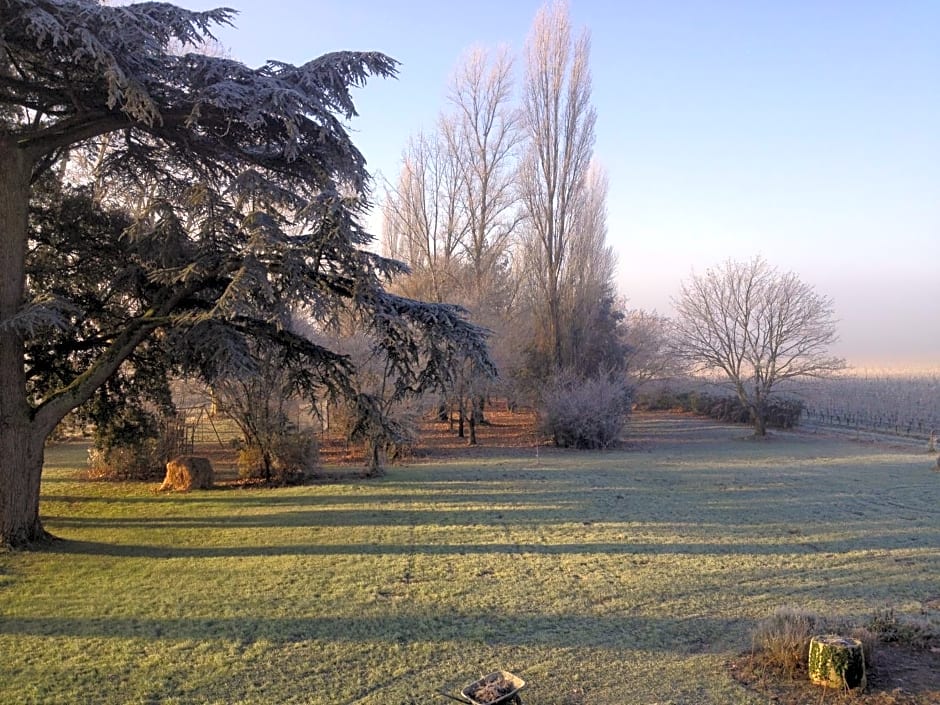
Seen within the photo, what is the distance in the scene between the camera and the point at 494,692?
3.79m

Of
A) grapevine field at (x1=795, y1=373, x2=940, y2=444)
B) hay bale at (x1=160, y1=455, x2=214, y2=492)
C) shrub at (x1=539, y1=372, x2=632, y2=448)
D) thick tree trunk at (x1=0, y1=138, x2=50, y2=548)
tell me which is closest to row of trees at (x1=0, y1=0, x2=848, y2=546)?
A: thick tree trunk at (x1=0, y1=138, x2=50, y2=548)

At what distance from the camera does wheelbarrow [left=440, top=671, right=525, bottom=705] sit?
3703 mm

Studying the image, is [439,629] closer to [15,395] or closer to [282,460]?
[15,395]

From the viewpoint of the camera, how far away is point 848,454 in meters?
21.7

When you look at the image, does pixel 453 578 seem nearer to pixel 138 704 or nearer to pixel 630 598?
pixel 630 598

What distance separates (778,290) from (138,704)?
29.3 meters

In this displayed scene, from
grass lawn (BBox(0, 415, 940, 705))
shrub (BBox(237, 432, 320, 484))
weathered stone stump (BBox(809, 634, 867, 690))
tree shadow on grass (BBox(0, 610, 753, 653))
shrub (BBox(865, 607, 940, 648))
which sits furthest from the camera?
shrub (BBox(237, 432, 320, 484))

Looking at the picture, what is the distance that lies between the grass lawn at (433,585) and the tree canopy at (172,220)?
6.80 ft

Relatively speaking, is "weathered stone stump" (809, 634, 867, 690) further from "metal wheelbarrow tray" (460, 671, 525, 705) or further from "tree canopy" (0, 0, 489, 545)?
"tree canopy" (0, 0, 489, 545)

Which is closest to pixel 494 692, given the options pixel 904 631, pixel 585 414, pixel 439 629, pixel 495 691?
pixel 495 691

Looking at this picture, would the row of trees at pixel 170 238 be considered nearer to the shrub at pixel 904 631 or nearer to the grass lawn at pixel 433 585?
the grass lawn at pixel 433 585

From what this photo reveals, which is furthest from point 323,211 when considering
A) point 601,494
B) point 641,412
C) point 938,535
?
point 641,412

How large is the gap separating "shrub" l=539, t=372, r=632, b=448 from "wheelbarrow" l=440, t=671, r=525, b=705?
62.8ft

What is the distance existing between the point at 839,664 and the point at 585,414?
1838cm
